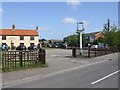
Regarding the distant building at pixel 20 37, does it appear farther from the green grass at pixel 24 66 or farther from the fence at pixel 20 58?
the green grass at pixel 24 66

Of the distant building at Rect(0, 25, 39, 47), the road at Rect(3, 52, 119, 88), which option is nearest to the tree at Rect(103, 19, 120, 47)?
the distant building at Rect(0, 25, 39, 47)

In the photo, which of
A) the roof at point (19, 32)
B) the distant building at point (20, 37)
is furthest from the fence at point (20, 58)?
the roof at point (19, 32)

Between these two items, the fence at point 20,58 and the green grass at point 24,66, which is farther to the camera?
the fence at point 20,58

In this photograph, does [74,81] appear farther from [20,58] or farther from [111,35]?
[111,35]

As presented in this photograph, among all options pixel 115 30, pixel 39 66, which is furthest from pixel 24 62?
pixel 115 30

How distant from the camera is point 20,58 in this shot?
22500 mm

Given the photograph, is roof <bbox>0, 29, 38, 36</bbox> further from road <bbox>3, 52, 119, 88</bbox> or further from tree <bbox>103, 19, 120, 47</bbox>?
road <bbox>3, 52, 119, 88</bbox>

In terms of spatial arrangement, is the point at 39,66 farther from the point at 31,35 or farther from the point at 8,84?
the point at 31,35

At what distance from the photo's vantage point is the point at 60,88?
42.1 ft

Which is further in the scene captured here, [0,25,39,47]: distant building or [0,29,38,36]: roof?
[0,29,38,36]: roof

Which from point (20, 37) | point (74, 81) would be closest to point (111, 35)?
point (20, 37)

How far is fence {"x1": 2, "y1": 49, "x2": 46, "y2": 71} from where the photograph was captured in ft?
67.5

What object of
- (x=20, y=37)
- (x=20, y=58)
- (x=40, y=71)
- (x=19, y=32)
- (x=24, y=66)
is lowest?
(x=40, y=71)

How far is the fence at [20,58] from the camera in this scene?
67.5 ft
